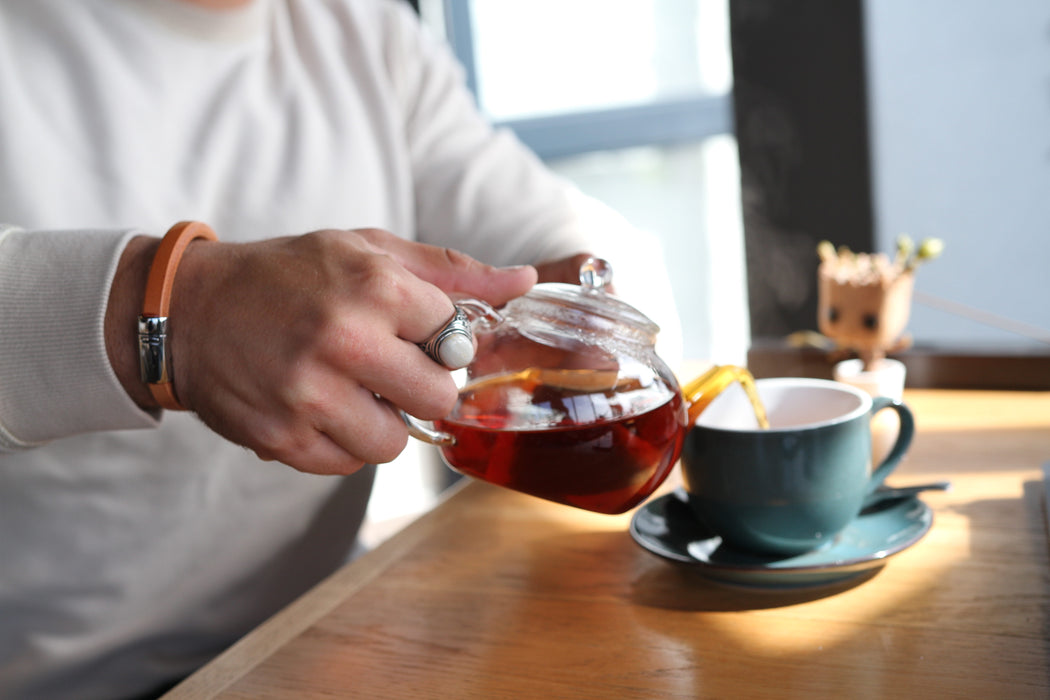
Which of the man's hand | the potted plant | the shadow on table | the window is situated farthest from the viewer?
the window

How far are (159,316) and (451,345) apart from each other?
0.66ft

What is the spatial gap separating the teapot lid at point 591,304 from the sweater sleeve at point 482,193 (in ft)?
1.70

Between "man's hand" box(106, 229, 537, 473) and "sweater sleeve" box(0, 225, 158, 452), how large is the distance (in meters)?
0.06

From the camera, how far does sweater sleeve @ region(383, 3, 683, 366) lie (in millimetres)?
1208

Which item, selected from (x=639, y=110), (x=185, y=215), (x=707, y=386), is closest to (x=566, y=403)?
(x=707, y=386)

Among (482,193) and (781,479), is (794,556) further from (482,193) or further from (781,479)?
(482,193)

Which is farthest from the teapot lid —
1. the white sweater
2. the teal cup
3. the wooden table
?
the white sweater

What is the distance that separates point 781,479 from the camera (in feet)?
2.18

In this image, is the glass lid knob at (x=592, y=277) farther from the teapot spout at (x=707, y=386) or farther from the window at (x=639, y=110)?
the window at (x=639, y=110)

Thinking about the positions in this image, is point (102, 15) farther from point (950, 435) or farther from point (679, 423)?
point (950, 435)

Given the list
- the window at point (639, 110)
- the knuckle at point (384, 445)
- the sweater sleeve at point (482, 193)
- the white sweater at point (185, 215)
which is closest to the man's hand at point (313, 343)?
the knuckle at point (384, 445)

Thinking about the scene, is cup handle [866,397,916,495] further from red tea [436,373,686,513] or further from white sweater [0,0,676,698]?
white sweater [0,0,676,698]

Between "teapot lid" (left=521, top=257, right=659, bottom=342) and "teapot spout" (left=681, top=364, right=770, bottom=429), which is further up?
"teapot lid" (left=521, top=257, right=659, bottom=342)

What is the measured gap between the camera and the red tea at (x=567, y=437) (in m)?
0.62
